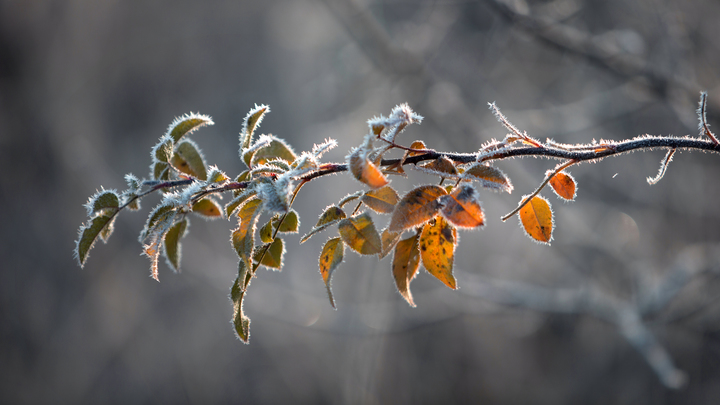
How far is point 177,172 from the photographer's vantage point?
442 mm

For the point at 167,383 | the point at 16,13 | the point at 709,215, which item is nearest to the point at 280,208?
the point at 709,215

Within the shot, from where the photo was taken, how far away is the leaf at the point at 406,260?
0.37 meters

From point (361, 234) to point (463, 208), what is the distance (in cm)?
10

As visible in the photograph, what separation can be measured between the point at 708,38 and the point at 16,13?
4.83 meters

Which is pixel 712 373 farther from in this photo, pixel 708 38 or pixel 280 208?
pixel 280 208

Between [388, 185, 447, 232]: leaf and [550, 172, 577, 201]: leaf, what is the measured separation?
0.47 ft

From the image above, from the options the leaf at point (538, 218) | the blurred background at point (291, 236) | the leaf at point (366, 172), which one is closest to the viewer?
the leaf at point (366, 172)

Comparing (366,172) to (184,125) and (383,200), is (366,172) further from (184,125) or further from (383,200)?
(184,125)

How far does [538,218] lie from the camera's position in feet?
1.29

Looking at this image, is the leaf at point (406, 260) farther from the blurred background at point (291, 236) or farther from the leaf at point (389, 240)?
the blurred background at point (291, 236)

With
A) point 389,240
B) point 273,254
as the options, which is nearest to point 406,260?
point 389,240

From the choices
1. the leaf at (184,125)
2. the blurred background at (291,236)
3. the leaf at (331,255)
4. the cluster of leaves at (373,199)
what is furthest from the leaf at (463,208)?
the blurred background at (291,236)

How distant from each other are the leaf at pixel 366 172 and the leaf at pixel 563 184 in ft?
0.71

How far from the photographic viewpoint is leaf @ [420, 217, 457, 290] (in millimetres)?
352
